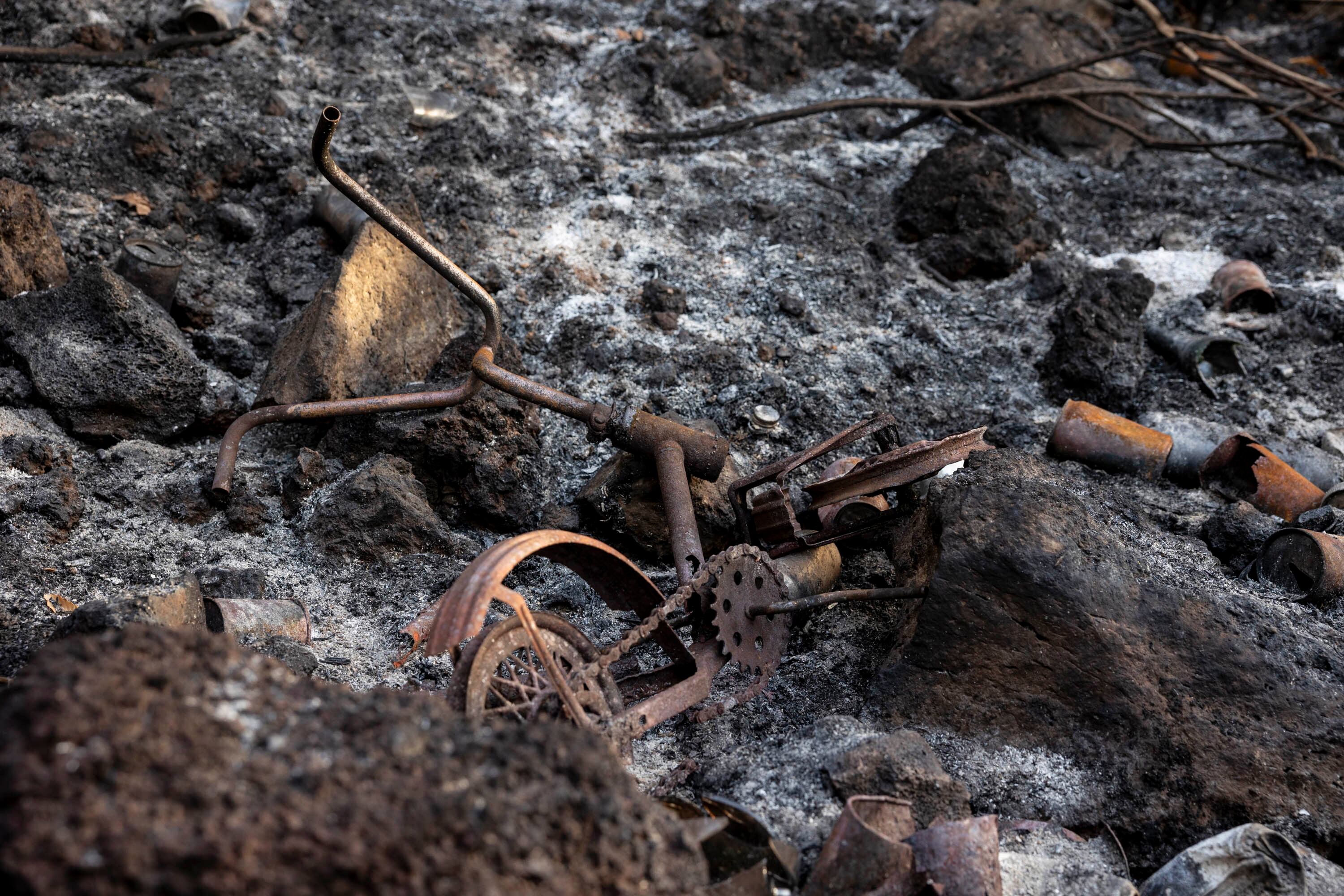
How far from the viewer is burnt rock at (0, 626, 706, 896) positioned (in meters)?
1.46

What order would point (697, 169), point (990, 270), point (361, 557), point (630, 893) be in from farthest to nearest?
point (697, 169), point (990, 270), point (361, 557), point (630, 893)

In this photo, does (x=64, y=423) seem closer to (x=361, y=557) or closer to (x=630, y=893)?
(x=361, y=557)

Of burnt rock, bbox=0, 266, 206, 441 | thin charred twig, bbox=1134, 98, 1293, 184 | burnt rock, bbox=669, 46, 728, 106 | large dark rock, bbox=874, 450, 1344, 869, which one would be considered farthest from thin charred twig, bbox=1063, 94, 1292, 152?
burnt rock, bbox=0, 266, 206, 441

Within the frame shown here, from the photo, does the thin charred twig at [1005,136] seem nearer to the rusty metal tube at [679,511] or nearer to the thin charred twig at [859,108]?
the thin charred twig at [859,108]

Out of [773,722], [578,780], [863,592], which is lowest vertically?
[773,722]

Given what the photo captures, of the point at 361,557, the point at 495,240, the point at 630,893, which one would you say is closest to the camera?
the point at 630,893

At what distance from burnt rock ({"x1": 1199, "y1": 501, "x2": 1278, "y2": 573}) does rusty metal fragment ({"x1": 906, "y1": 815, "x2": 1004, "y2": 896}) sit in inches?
81.1

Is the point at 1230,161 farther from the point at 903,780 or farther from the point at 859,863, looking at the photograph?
the point at 859,863

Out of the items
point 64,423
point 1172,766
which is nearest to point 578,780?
point 1172,766

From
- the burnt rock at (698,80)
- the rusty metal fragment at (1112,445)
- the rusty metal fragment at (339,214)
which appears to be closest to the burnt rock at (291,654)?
the rusty metal fragment at (339,214)

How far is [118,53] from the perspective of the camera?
5.79 metres

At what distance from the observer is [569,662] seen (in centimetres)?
287

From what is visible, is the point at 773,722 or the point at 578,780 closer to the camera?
the point at 578,780

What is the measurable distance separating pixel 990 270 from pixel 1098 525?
2897 mm
